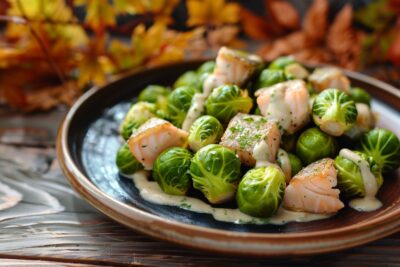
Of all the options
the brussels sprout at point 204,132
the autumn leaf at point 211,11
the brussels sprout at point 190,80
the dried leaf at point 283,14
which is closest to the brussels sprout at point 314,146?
the brussels sprout at point 204,132

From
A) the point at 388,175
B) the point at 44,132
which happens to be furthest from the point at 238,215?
the point at 44,132

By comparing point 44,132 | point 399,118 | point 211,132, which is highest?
point 211,132

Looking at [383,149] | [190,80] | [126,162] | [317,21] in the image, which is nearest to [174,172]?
[126,162]

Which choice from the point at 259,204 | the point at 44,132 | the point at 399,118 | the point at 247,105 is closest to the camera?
the point at 259,204

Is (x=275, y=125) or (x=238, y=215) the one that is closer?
(x=238, y=215)

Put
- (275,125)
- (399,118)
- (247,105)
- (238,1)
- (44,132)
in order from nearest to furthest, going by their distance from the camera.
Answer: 1. (275,125)
2. (247,105)
3. (399,118)
4. (44,132)
5. (238,1)

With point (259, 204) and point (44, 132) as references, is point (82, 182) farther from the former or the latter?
point (44, 132)

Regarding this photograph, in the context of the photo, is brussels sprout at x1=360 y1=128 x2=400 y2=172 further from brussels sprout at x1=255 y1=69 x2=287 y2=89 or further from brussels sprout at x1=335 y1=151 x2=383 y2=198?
brussels sprout at x1=255 y1=69 x2=287 y2=89
